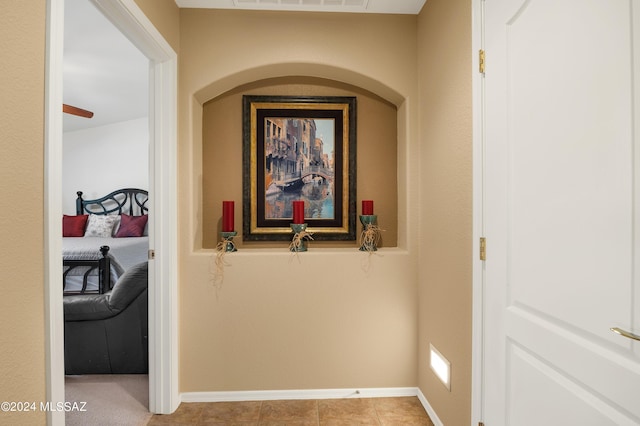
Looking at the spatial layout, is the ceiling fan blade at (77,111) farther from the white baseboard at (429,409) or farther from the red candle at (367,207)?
the white baseboard at (429,409)

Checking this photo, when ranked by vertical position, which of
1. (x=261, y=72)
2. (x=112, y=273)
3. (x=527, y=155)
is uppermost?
(x=261, y=72)

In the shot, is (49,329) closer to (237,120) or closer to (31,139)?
(31,139)

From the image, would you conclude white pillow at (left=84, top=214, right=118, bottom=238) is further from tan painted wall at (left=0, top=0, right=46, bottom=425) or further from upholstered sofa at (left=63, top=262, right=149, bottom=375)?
tan painted wall at (left=0, top=0, right=46, bottom=425)

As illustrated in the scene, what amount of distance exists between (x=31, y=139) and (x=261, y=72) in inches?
67.1

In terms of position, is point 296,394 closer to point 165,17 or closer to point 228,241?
point 228,241

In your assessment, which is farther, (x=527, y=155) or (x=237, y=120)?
(x=237, y=120)

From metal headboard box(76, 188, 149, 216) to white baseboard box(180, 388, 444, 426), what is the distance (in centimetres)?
412

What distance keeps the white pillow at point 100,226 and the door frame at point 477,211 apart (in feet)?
17.0

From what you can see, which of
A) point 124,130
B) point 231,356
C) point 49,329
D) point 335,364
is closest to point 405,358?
point 335,364

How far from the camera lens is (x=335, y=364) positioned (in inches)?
96.0

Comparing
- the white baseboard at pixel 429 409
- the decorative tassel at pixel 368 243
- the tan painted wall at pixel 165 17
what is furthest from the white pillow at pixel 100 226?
the white baseboard at pixel 429 409

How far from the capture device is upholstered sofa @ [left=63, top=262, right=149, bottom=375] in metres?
2.55

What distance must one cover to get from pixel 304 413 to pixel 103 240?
3.72 metres

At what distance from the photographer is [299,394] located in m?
2.42
